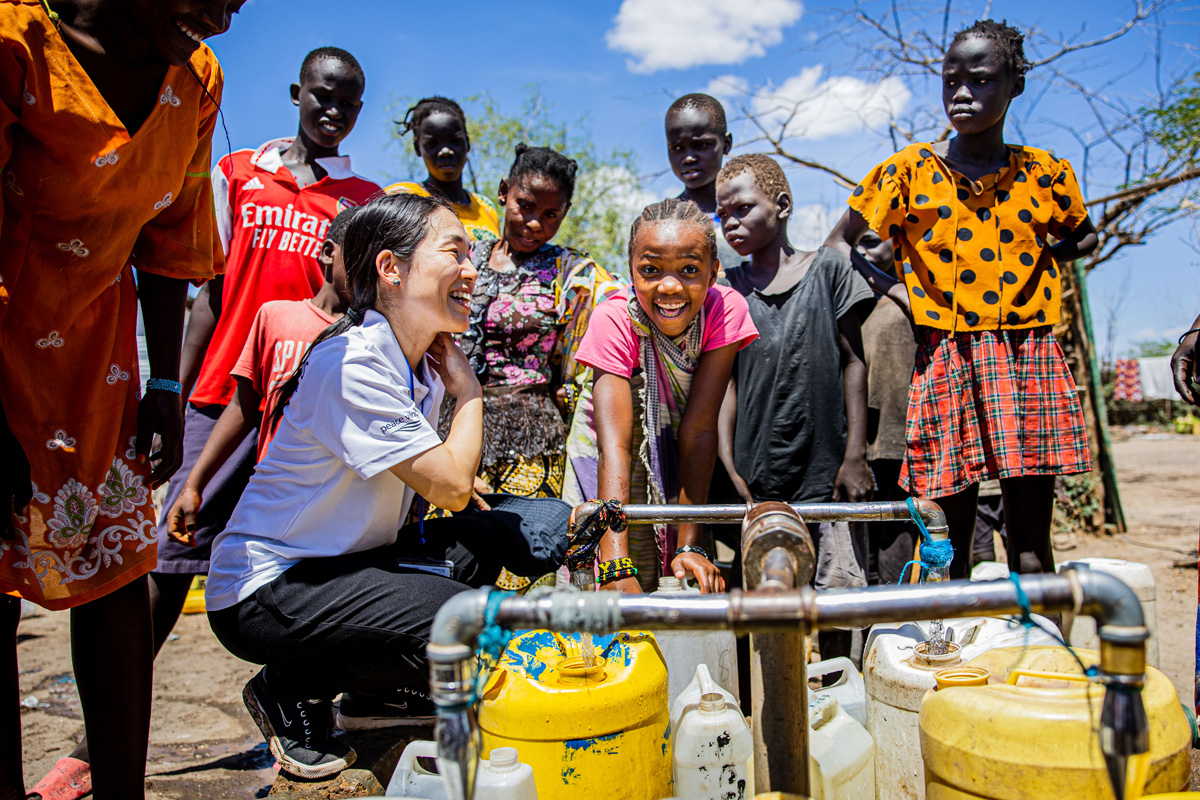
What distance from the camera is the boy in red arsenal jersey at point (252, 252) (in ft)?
8.68

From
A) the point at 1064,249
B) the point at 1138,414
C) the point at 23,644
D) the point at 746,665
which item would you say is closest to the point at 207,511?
the point at 746,665

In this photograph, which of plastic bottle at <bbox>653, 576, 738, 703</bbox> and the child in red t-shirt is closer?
plastic bottle at <bbox>653, 576, 738, 703</bbox>

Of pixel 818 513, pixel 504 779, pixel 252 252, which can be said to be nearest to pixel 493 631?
pixel 504 779

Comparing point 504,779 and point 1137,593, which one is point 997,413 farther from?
point 504,779

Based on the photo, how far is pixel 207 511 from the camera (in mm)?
2621

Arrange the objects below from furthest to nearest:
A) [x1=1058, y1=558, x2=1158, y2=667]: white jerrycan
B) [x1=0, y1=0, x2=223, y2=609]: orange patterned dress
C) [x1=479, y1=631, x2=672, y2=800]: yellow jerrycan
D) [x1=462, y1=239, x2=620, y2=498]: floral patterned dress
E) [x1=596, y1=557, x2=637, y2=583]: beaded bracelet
Result: [x1=462, y1=239, x2=620, y2=498]: floral patterned dress, [x1=1058, y1=558, x2=1158, y2=667]: white jerrycan, [x1=596, y1=557, x2=637, y2=583]: beaded bracelet, [x1=0, y1=0, x2=223, y2=609]: orange patterned dress, [x1=479, y1=631, x2=672, y2=800]: yellow jerrycan

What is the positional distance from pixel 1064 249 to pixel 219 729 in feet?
12.2

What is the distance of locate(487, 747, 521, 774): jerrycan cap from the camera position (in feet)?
4.31

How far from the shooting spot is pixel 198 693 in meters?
3.70

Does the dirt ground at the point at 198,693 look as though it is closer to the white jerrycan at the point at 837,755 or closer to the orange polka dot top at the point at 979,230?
the white jerrycan at the point at 837,755

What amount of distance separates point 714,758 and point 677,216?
5.24ft

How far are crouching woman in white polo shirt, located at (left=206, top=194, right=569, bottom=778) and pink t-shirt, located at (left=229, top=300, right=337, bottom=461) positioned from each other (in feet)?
1.25

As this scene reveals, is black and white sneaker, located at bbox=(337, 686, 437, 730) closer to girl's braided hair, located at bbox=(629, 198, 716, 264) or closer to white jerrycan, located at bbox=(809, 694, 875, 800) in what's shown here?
white jerrycan, located at bbox=(809, 694, 875, 800)

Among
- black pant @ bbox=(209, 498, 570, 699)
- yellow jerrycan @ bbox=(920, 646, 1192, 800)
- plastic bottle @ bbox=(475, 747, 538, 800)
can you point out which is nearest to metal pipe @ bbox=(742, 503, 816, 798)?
yellow jerrycan @ bbox=(920, 646, 1192, 800)
